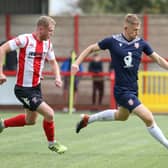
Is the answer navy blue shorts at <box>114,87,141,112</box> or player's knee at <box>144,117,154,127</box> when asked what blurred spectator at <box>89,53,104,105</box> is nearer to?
navy blue shorts at <box>114,87,141,112</box>

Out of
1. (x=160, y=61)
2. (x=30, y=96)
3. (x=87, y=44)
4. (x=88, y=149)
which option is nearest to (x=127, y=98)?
(x=160, y=61)

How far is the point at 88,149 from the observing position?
11703 mm

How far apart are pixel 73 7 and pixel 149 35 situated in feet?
138

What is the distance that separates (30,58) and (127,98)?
1.43 meters

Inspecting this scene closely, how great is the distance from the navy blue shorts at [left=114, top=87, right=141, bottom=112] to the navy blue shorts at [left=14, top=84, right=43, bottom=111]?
3.48 feet

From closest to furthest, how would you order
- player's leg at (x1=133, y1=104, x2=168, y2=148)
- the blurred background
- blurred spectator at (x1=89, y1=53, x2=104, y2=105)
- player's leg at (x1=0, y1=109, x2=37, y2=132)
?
1. player's leg at (x1=133, y1=104, x2=168, y2=148)
2. player's leg at (x1=0, y1=109, x2=37, y2=132)
3. the blurred background
4. blurred spectator at (x1=89, y1=53, x2=104, y2=105)

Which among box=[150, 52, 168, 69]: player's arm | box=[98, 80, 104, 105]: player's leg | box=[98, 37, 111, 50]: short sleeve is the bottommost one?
box=[98, 80, 104, 105]: player's leg

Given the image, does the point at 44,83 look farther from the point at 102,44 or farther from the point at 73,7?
the point at 73,7

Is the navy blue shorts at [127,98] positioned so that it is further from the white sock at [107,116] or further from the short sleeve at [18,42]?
the short sleeve at [18,42]

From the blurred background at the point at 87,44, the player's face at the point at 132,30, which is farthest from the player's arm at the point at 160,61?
the blurred background at the point at 87,44

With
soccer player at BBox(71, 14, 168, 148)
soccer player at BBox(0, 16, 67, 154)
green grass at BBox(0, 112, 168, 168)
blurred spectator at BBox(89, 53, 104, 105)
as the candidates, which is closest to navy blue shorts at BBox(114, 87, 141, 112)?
soccer player at BBox(71, 14, 168, 148)

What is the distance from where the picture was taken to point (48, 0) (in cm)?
2789

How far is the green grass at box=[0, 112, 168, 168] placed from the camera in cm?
1007

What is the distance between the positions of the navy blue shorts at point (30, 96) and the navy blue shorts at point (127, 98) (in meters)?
1.06
